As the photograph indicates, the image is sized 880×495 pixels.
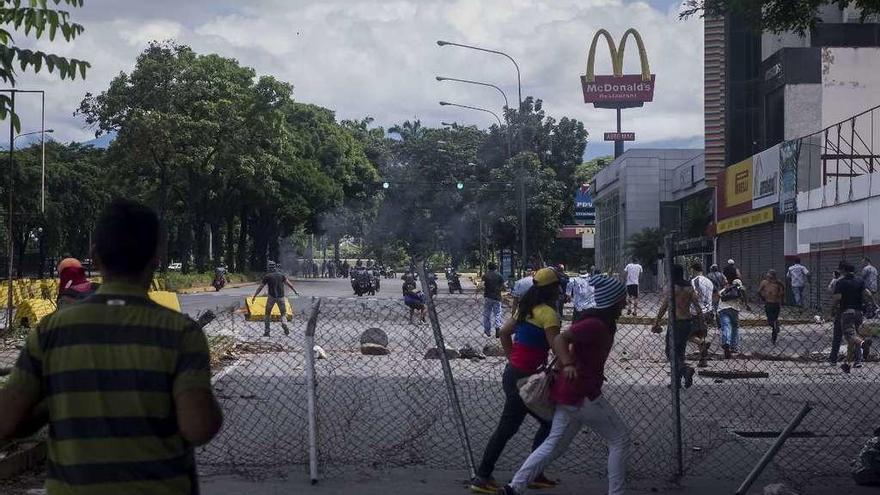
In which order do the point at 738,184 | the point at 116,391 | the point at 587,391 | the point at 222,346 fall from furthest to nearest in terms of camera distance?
the point at 738,184 → the point at 222,346 → the point at 587,391 → the point at 116,391

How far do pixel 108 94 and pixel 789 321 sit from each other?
3336 centimetres

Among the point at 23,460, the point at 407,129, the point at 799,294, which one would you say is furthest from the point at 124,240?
the point at 407,129

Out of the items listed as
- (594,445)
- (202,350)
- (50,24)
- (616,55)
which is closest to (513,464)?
(594,445)

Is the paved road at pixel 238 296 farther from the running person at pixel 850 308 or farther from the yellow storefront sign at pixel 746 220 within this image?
the yellow storefront sign at pixel 746 220

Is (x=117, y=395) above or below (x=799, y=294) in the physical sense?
above

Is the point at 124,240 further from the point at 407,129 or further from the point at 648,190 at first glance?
the point at 407,129

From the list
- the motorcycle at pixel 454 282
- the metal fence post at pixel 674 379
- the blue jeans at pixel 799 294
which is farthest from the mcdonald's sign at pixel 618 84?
the metal fence post at pixel 674 379

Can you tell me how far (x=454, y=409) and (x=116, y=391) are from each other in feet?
13.8

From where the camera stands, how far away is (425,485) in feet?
24.6

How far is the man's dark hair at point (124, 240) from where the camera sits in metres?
3.34

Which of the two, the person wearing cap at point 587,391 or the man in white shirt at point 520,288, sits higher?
the man in white shirt at point 520,288

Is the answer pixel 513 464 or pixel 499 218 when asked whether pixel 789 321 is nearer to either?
pixel 513 464

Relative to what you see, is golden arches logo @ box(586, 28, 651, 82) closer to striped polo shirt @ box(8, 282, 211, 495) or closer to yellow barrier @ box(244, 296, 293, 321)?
yellow barrier @ box(244, 296, 293, 321)

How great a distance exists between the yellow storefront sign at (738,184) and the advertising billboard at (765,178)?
1.93 ft
